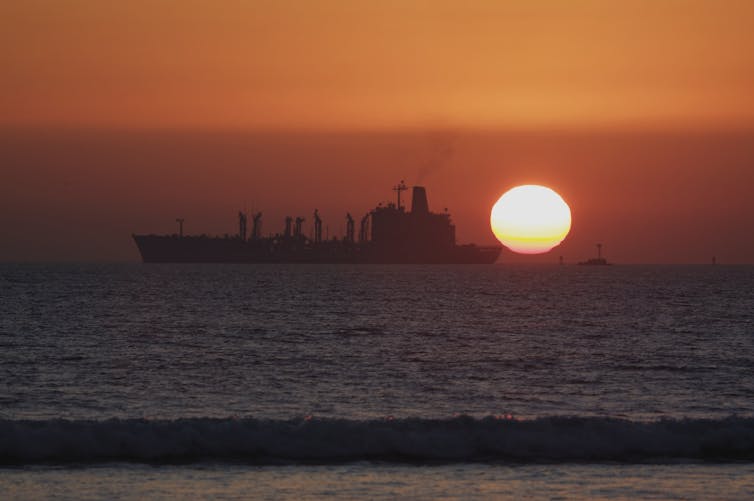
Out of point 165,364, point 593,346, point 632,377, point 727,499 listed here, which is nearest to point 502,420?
point 727,499

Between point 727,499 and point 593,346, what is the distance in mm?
31404

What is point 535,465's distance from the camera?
17.3 metres

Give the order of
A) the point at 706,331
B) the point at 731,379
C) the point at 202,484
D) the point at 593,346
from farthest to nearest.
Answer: the point at 706,331
the point at 593,346
the point at 731,379
the point at 202,484

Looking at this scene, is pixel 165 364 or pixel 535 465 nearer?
pixel 535 465

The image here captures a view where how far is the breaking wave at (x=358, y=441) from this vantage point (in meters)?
17.9

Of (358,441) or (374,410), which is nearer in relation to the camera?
(358,441)

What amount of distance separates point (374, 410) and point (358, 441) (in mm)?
5954

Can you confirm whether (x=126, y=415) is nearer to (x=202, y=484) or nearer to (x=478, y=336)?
(x=202, y=484)

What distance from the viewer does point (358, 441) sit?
61.3ft

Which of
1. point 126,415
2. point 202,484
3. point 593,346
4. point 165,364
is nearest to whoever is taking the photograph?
point 202,484

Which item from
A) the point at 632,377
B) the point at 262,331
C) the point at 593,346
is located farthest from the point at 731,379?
the point at 262,331

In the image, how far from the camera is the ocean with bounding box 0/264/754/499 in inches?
629

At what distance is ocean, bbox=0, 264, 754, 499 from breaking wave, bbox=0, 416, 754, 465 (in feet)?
0.12

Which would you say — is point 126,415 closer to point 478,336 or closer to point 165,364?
point 165,364
